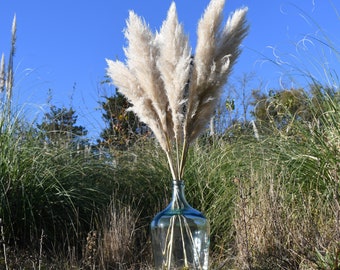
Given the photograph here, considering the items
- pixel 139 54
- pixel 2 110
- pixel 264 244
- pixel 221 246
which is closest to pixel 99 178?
pixel 2 110

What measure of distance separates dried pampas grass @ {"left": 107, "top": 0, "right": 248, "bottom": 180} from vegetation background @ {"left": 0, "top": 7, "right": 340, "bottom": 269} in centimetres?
81

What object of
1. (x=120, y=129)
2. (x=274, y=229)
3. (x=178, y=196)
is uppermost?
(x=120, y=129)

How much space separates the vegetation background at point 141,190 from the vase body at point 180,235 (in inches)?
17.7

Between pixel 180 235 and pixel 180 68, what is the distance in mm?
825

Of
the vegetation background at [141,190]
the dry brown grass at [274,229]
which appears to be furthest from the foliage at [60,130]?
the dry brown grass at [274,229]

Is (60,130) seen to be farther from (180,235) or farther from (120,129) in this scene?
(180,235)

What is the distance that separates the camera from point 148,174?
480 cm

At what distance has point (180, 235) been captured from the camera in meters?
2.75

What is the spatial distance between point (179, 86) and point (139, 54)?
265mm

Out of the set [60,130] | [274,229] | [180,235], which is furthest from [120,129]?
[180,235]

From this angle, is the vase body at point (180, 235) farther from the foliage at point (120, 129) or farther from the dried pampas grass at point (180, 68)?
the foliage at point (120, 129)

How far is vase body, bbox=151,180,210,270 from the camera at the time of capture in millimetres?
2740

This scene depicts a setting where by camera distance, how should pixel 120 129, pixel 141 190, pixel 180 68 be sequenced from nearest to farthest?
pixel 180 68
pixel 141 190
pixel 120 129

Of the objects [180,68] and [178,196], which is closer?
[180,68]
